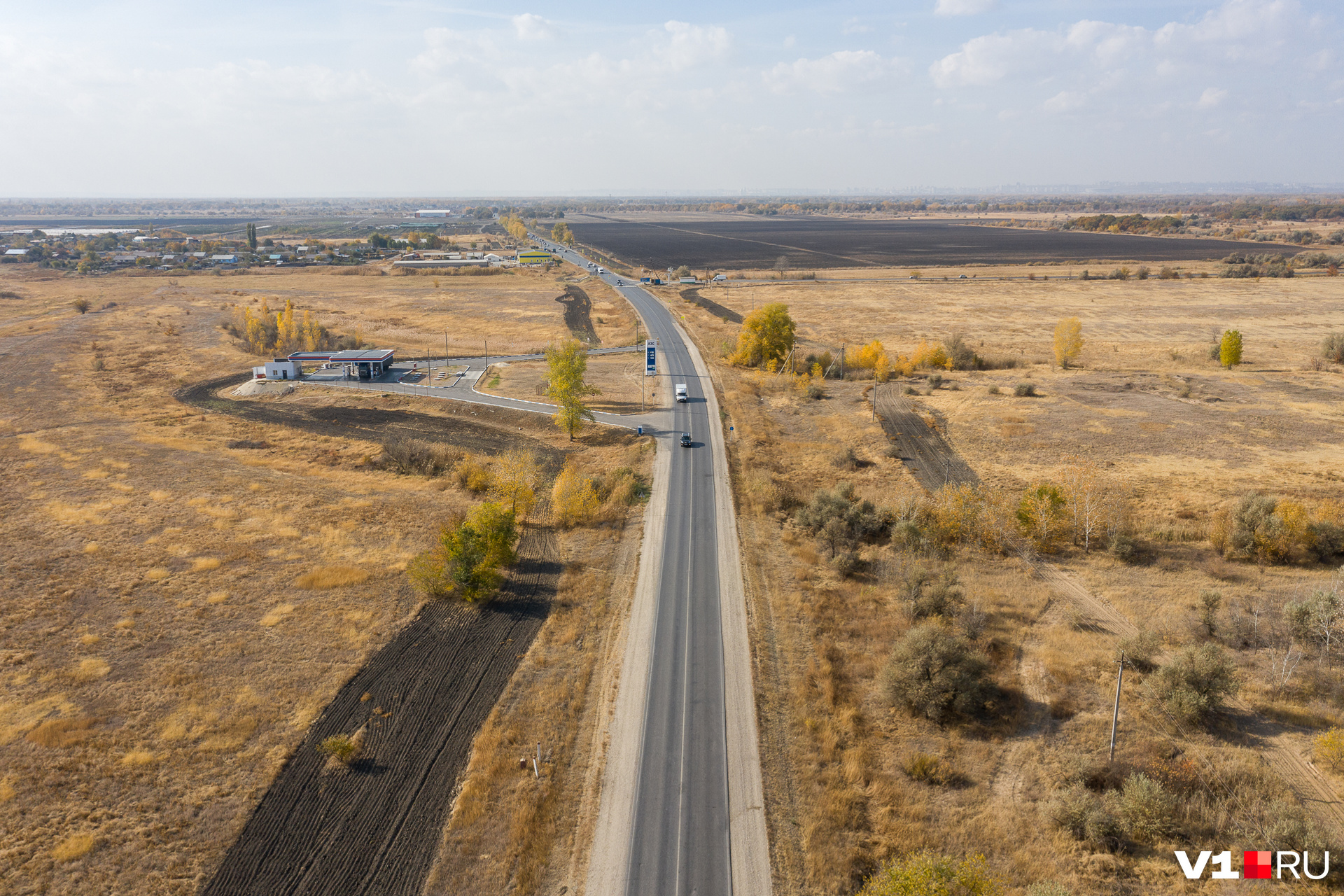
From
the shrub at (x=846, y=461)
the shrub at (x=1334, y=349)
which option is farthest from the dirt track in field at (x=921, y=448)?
the shrub at (x=1334, y=349)

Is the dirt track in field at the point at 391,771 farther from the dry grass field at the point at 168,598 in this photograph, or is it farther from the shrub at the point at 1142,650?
the shrub at the point at 1142,650

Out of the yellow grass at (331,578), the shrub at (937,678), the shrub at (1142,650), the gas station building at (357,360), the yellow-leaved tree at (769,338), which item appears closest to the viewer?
the shrub at (937,678)

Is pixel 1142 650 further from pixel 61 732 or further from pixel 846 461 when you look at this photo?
pixel 61 732

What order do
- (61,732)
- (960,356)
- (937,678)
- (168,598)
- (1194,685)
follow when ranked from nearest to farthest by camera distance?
(1194,685)
(61,732)
(937,678)
(168,598)
(960,356)

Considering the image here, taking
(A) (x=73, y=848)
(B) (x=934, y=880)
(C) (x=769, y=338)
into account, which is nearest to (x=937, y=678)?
(B) (x=934, y=880)

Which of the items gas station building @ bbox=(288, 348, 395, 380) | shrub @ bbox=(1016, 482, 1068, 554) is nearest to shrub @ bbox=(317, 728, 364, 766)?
shrub @ bbox=(1016, 482, 1068, 554)
